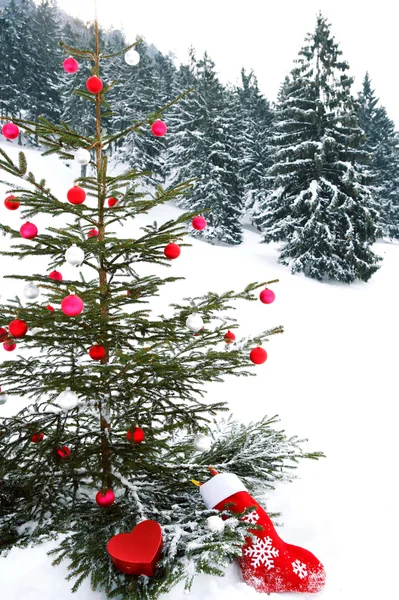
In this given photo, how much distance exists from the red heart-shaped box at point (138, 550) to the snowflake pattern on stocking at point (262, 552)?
71 centimetres

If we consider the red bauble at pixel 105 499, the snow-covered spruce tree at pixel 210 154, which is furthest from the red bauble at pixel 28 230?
the snow-covered spruce tree at pixel 210 154

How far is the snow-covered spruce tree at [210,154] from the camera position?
22.8m

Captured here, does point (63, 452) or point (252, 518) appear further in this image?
point (63, 452)

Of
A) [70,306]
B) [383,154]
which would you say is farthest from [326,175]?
[383,154]

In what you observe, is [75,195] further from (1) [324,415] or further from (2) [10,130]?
(1) [324,415]

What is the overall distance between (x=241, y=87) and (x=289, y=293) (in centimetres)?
3283

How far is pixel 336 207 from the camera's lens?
16016 mm

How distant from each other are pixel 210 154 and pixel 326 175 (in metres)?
8.54

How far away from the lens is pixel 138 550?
→ 245 centimetres

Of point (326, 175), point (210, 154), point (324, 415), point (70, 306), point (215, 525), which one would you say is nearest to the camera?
point (70, 306)

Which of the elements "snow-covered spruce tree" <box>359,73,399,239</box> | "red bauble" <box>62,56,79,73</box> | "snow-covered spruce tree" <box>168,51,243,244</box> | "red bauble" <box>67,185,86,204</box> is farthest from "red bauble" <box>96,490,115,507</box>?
"snow-covered spruce tree" <box>359,73,399,239</box>

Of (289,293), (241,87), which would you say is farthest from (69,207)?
(241,87)

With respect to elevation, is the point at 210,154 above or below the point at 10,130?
above

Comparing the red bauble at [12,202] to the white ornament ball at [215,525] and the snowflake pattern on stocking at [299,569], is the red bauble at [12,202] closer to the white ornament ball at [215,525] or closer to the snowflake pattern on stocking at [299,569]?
the white ornament ball at [215,525]
